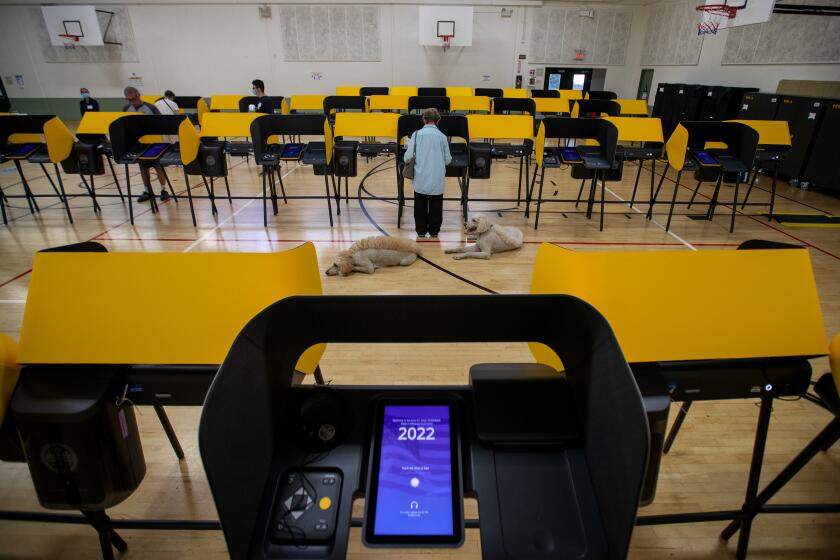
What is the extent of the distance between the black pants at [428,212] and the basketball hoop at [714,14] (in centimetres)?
664

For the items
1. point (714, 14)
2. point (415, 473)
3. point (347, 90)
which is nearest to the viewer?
point (415, 473)

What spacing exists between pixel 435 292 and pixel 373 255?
28.2 inches

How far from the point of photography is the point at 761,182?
7.74m

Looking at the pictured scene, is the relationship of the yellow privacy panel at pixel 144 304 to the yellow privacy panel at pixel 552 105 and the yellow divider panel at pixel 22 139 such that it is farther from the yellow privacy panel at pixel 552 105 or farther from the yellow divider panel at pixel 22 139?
the yellow privacy panel at pixel 552 105

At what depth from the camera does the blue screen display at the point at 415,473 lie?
81cm

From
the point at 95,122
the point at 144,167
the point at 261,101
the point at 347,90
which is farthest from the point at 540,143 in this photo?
the point at 347,90

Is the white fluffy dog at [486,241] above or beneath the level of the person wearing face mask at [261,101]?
beneath

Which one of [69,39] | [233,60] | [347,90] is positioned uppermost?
[69,39]

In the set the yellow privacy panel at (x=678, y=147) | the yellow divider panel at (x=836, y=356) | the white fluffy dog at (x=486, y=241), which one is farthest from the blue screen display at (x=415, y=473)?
the yellow privacy panel at (x=678, y=147)

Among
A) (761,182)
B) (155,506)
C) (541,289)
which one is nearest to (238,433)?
(541,289)

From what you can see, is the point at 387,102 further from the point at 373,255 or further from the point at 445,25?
the point at 373,255

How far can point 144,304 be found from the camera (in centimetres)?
131

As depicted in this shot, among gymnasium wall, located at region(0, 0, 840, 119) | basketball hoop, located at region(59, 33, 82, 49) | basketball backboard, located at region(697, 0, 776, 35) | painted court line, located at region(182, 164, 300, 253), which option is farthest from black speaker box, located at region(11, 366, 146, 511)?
basketball hoop, located at region(59, 33, 82, 49)

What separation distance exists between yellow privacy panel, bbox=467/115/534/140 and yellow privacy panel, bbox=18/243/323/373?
16.3 feet
